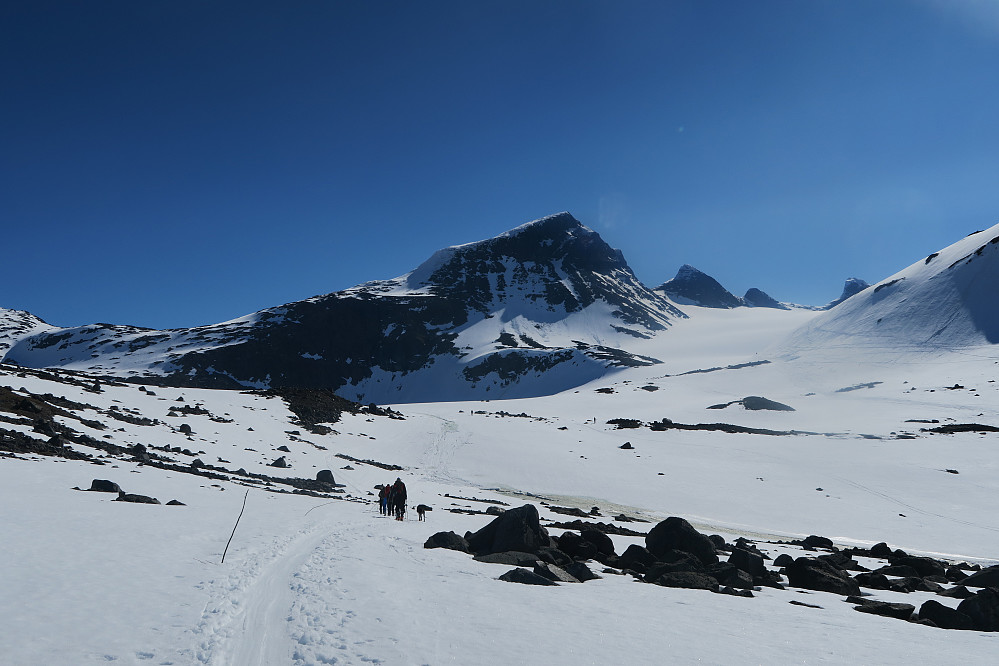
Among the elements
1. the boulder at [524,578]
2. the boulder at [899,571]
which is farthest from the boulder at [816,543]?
the boulder at [524,578]

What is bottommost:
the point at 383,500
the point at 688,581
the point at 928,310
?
the point at 383,500

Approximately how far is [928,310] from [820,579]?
123 m

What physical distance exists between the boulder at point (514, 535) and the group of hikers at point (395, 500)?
21.0ft

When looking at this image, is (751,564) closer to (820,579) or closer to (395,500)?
(820,579)

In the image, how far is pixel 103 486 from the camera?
18.3 m

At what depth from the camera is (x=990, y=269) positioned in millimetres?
110312

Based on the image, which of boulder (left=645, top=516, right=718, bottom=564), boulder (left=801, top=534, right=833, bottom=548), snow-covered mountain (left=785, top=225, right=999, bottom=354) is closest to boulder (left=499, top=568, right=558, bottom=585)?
boulder (left=645, top=516, right=718, bottom=564)

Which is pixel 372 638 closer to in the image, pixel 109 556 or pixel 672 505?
pixel 109 556

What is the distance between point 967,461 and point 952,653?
40.0 metres

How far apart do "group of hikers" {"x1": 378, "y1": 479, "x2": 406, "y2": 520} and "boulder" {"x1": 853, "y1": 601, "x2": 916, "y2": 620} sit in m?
16.0

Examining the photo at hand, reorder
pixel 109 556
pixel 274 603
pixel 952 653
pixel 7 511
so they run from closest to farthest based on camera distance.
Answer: pixel 952 653
pixel 274 603
pixel 109 556
pixel 7 511

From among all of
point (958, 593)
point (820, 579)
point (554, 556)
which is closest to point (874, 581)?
point (958, 593)

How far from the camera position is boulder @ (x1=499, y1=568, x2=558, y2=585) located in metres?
12.9

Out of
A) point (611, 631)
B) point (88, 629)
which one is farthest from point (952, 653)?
point (88, 629)
